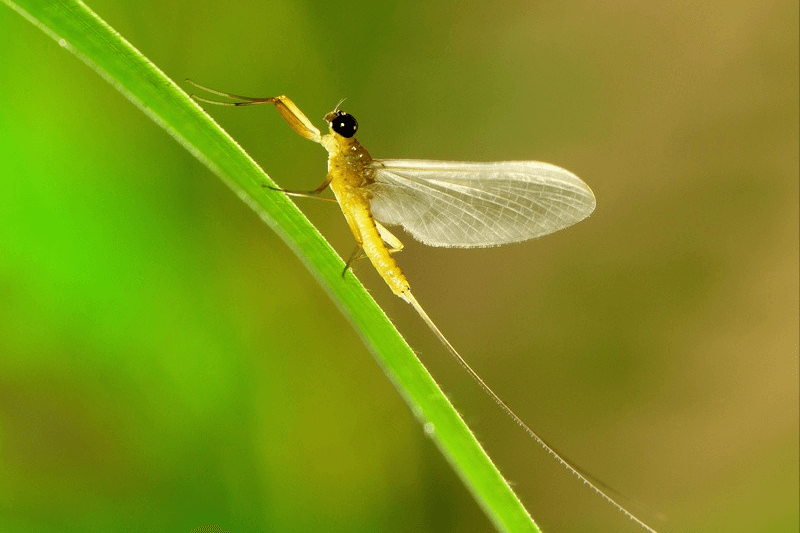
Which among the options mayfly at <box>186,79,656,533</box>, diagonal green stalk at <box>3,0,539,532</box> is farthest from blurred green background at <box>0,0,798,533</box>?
diagonal green stalk at <box>3,0,539,532</box>

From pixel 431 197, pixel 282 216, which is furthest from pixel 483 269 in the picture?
pixel 282 216

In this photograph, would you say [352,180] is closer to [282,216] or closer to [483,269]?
[282,216]

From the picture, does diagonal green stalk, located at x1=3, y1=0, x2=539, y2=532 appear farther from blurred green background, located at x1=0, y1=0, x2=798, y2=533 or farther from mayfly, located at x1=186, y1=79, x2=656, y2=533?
blurred green background, located at x1=0, y1=0, x2=798, y2=533

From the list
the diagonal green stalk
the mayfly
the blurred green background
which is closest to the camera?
the diagonal green stalk

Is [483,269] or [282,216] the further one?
[483,269]

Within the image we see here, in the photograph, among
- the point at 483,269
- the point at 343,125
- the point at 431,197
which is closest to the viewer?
the point at 343,125

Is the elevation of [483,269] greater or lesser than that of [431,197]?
lesser

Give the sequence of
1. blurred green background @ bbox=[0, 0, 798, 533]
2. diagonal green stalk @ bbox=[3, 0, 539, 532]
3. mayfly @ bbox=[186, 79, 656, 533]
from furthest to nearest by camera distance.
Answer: blurred green background @ bbox=[0, 0, 798, 533] < mayfly @ bbox=[186, 79, 656, 533] < diagonal green stalk @ bbox=[3, 0, 539, 532]

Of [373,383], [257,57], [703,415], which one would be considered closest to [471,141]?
[257,57]
